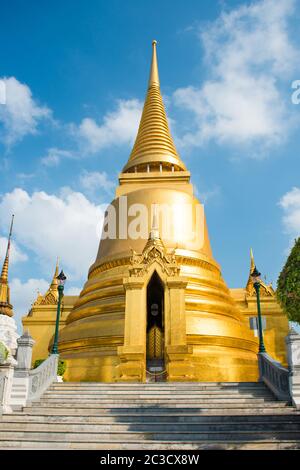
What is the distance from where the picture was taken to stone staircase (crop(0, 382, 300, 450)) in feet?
25.2

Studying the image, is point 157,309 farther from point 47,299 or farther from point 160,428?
point 47,299

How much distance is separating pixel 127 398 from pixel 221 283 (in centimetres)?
1140

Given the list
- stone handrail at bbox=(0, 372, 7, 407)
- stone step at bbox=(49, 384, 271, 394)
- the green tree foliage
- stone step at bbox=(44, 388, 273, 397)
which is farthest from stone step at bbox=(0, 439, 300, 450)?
stone step at bbox=(49, 384, 271, 394)

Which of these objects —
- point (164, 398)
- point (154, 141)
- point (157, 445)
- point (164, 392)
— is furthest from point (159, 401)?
point (154, 141)

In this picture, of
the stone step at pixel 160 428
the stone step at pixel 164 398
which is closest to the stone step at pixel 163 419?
the stone step at pixel 160 428

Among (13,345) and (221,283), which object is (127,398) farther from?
(13,345)

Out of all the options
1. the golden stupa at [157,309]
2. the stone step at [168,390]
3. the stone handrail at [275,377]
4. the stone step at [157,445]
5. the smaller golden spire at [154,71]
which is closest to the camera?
the stone step at [157,445]

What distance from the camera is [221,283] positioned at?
2108cm

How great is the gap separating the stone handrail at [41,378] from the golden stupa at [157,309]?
9.27 feet

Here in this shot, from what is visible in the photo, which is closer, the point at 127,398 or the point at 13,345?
the point at 127,398

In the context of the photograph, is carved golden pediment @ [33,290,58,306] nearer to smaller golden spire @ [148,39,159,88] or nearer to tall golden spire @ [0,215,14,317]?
tall golden spire @ [0,215,14,317]

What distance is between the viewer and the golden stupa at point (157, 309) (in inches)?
606

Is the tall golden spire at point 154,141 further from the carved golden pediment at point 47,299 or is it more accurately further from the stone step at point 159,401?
the stone step at point 159,401
